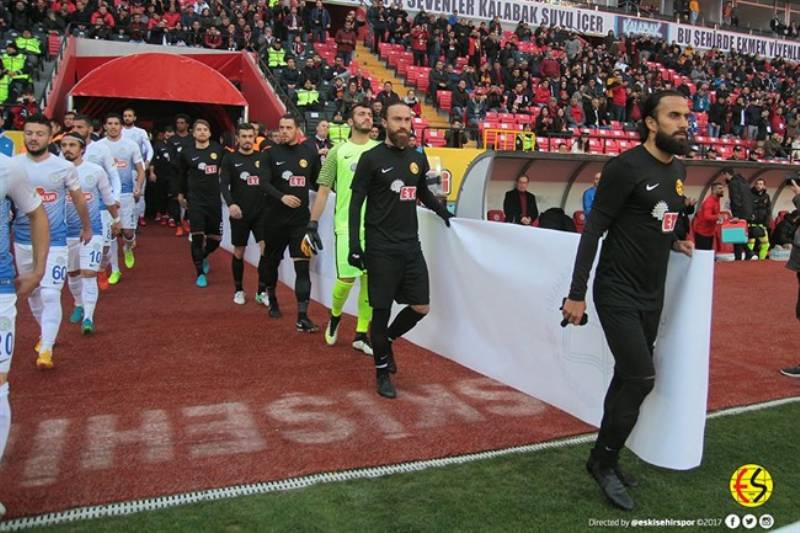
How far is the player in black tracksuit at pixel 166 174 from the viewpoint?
13.5 meters

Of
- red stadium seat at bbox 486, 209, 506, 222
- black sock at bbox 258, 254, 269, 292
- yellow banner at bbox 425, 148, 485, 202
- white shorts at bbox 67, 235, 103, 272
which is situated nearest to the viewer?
white shorts at bbox 67, 235, 103, 272

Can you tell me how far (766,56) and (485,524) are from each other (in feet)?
137

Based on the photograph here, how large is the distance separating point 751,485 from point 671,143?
1.81m

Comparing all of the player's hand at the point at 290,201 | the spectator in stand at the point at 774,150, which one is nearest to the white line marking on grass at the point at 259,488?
the player's hand at the point at 290,201

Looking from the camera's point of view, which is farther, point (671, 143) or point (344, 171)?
point (344, 171)

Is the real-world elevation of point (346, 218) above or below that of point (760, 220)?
above

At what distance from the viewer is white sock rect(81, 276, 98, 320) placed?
6.54 metres

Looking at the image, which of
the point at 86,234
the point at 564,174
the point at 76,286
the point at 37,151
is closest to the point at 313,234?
the point at 86,234

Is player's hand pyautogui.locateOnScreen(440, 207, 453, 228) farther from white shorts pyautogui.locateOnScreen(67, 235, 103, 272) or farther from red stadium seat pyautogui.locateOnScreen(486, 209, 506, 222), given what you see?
red stadium seat pyautogui.locateOnScreen(486, 209, 506, 222)

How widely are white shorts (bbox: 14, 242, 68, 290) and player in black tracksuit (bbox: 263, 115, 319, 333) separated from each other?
2.00 metres

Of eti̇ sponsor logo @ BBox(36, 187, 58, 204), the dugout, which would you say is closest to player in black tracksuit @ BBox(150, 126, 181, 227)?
the dugout

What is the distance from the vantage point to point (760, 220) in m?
13.9

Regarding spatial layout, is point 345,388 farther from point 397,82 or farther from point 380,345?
point 397,82

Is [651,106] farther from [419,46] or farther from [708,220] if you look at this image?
[419,46]
